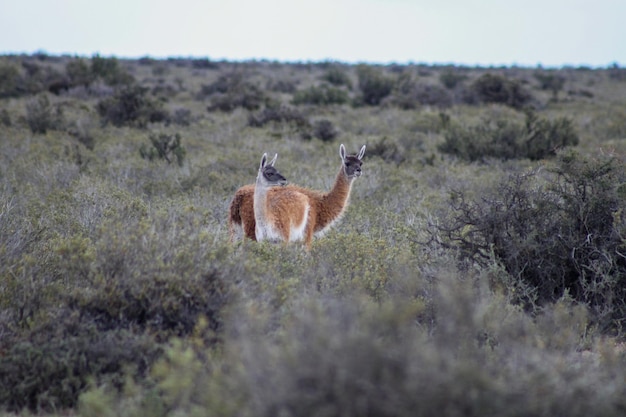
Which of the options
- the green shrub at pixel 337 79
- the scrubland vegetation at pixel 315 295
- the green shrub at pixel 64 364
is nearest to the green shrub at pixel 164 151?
the scrubland vegetation at pixel 315 295

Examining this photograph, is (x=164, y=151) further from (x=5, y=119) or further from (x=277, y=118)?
(x=277, y=118)

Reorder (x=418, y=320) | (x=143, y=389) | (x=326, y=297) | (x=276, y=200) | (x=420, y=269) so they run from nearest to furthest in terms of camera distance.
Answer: (x=143, y=389) < (x=326, y=297) < (x=418, y=320) < (x=420, y=269) < (x=276, y=200)

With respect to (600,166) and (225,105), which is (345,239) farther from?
(225,105)

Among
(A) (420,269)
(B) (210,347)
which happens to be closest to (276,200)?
(A) (420,269)

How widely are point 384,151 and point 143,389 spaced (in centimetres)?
1137

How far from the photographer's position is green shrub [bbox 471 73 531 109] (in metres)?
27.3

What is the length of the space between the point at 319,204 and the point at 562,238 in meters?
3.06

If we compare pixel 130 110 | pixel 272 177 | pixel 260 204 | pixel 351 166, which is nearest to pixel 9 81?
pixel 130 110

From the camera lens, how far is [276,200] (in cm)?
718

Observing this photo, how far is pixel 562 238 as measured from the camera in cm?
587

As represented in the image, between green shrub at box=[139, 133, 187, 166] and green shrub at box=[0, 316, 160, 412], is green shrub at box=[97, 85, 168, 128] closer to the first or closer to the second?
green shrub at box=[139, 133, 187, 166]

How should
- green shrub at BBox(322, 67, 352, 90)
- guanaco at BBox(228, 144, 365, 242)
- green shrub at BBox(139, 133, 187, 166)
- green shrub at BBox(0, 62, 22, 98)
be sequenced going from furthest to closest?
green shrub at BBox(322, 67, 352, 90) → green shrub at BBox(0, 62, 22, 98) → green shrub at BBox(139, 133, 187, 166) → guanaco at BBox(228, 144, 365, 242)

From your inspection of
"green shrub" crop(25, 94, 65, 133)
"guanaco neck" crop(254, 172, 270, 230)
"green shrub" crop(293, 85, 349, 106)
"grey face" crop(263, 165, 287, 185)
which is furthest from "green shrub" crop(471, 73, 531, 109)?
"guanaco neck" crop(254, 172, 270, 230)

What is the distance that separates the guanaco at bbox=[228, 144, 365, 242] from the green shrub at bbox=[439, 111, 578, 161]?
22.6 feet
